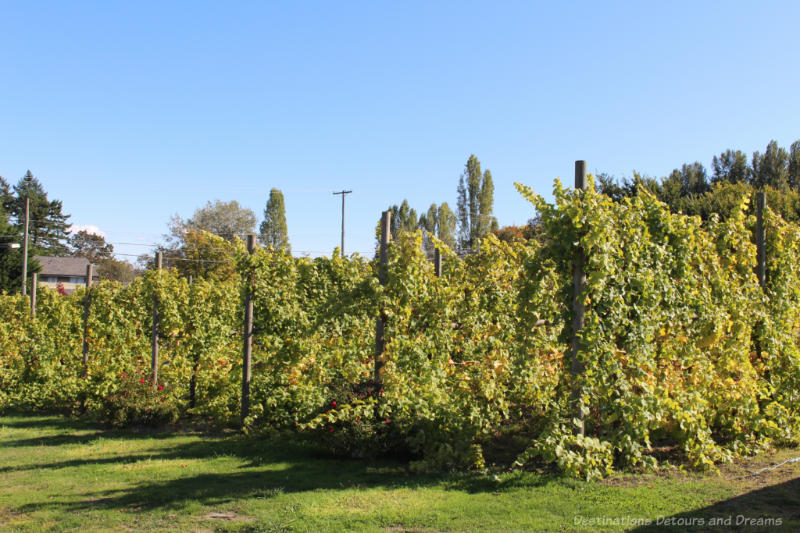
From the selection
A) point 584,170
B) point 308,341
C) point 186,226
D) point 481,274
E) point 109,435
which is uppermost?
point 186,226

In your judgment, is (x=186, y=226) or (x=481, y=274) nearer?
(x=481, y=274)

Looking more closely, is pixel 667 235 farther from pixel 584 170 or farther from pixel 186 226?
pixel 186 226

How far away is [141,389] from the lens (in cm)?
1070

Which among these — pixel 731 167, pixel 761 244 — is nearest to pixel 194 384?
pixel 761 244

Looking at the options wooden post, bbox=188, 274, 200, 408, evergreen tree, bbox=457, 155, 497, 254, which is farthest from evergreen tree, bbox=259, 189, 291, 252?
wooden post, bbox=188, 274, 200, 408

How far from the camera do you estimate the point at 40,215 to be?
186 feet

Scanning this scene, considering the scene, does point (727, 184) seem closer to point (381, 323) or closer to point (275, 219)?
point (381, 323)

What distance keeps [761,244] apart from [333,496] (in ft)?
22.8

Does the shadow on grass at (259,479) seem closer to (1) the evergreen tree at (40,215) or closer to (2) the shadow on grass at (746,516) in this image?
(2) the shadow on grass at (746,516)

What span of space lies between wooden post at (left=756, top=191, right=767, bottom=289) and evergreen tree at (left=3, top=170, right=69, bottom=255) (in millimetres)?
59325

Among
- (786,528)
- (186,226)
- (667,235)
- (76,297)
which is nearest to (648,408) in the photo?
(786,528)

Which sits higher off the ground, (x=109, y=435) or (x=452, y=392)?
(x=452, y=392)

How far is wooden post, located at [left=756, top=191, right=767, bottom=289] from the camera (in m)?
7.93

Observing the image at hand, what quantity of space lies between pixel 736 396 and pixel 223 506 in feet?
20.4
